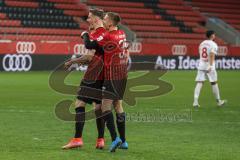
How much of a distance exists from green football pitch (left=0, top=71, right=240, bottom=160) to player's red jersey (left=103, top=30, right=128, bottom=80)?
1.12 metres

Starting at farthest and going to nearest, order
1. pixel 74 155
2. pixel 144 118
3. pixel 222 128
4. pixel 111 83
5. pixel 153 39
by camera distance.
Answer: pixel 153 39
pixel 144 118
pixel 222 128
pixel 111 83
pixel 74 155

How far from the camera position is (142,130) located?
11.1 meters

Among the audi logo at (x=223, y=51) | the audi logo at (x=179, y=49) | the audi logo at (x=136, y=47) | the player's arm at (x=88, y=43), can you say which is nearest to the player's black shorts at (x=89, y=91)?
the player's arm at (x=88, y=43)

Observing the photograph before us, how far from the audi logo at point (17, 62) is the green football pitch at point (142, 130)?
10372mm

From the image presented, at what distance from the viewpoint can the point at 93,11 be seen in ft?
28.6

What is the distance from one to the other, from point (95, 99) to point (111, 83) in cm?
37

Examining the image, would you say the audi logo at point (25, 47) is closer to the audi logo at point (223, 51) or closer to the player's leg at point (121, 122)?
the audi logo at point (223, 51)

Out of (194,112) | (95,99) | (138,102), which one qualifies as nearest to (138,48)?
(138,102)

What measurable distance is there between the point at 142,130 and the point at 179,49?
26.0 metres

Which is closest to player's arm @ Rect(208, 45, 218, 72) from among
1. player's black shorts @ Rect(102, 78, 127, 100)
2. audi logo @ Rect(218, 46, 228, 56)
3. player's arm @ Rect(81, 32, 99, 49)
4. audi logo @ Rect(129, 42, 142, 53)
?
player's black shorts @ Rect(102, 78, 127, 100)

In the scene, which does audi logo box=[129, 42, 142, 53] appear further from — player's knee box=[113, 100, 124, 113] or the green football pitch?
player's knee box=[113, 100, 124, 113]

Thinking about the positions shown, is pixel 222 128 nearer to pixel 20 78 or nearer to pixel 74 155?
pixel 74 155

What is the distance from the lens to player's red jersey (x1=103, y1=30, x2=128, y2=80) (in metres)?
8.70

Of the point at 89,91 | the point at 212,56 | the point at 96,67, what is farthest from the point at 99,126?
the point at 212,56
